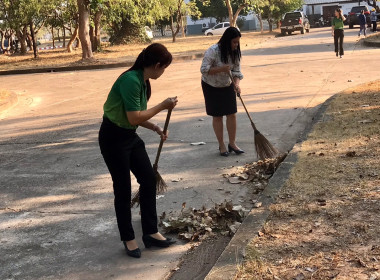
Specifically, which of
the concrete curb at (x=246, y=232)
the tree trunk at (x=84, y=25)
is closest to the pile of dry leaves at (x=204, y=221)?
the concrete curb at (x=246, y=232)

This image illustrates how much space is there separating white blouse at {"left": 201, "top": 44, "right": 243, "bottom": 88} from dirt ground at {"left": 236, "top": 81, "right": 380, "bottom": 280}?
133 cm

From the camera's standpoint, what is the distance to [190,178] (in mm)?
6699

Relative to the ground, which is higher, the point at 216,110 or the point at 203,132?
the point at 216,110

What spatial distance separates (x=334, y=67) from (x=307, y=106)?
6.88 metres

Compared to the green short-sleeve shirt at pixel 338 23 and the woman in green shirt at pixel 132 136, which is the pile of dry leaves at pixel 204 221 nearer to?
the woman in green shirt at pixel 132 136

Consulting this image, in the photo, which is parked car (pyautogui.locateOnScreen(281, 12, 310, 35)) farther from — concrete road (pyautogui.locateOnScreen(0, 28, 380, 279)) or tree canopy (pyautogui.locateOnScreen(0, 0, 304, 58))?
concrete road (pyautogui.locateOnScreen(0, 28, 380, 279))

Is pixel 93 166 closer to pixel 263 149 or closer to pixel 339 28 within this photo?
pixel 263 149

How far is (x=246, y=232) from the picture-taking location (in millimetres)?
4523

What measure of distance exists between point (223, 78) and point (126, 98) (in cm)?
338

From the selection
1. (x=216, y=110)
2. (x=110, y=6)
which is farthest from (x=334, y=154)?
(x=110, y=6)

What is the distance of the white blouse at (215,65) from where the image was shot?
723 cm

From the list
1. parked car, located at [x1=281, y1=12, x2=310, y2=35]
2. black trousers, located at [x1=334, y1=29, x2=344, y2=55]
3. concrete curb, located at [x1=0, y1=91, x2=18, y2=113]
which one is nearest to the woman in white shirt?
concrete curb, located at [x1=0, y1=91, x2=18, y2=113]

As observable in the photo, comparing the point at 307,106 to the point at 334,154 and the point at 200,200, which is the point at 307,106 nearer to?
the point at 334,154

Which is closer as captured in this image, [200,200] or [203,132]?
[200,200]
